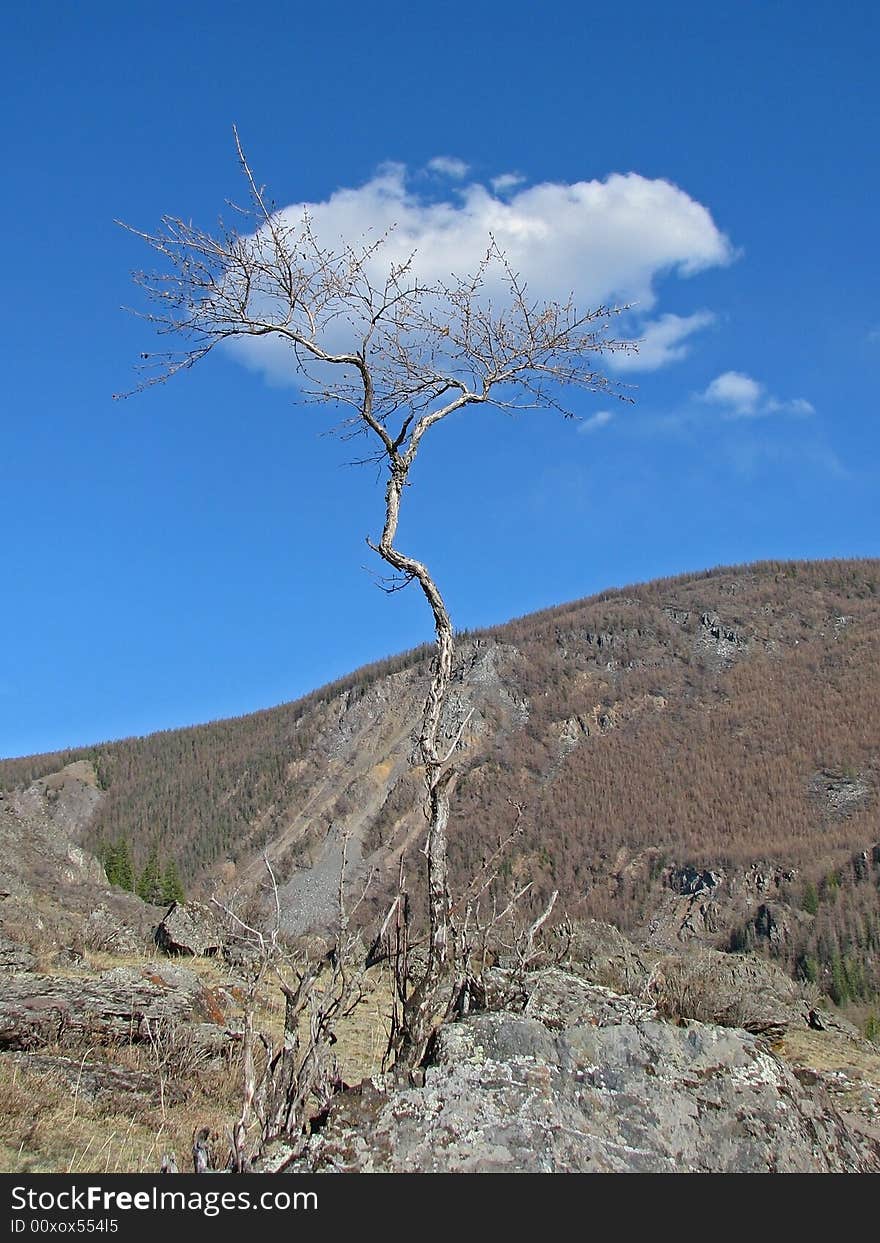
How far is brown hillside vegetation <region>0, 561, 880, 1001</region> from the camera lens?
366 feet

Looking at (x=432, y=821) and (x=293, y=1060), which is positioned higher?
(x=432, y=821)

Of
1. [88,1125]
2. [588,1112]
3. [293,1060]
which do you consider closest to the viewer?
[588,1112]

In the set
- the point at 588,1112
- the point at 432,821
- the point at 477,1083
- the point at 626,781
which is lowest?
the point at 588,1112

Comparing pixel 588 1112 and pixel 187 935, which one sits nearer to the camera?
pixel 588 1112

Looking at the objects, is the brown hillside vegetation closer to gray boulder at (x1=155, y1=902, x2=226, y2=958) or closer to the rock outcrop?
gray boulder at (x1=155, y1=902, x2=226, y2=958)

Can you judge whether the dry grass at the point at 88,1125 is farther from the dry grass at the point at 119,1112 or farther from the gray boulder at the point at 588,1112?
the gray boulder at the point at 588,1112

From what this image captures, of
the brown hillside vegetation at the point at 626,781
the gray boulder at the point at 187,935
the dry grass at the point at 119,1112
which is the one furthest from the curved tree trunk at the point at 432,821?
the brown hillside vegetation at the point at 626,781

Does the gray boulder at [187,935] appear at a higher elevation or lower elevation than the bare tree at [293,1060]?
lower

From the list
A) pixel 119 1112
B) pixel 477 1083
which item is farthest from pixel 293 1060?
pixel 119 1112

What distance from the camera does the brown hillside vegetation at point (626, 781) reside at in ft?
366

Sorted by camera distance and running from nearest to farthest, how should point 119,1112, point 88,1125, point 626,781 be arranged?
1. point 88,1125
2. point 119,1112
3. point 626,781

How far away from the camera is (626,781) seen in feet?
504

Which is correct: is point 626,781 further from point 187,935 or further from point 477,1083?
point 477,1083

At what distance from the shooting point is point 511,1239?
2.82 m
